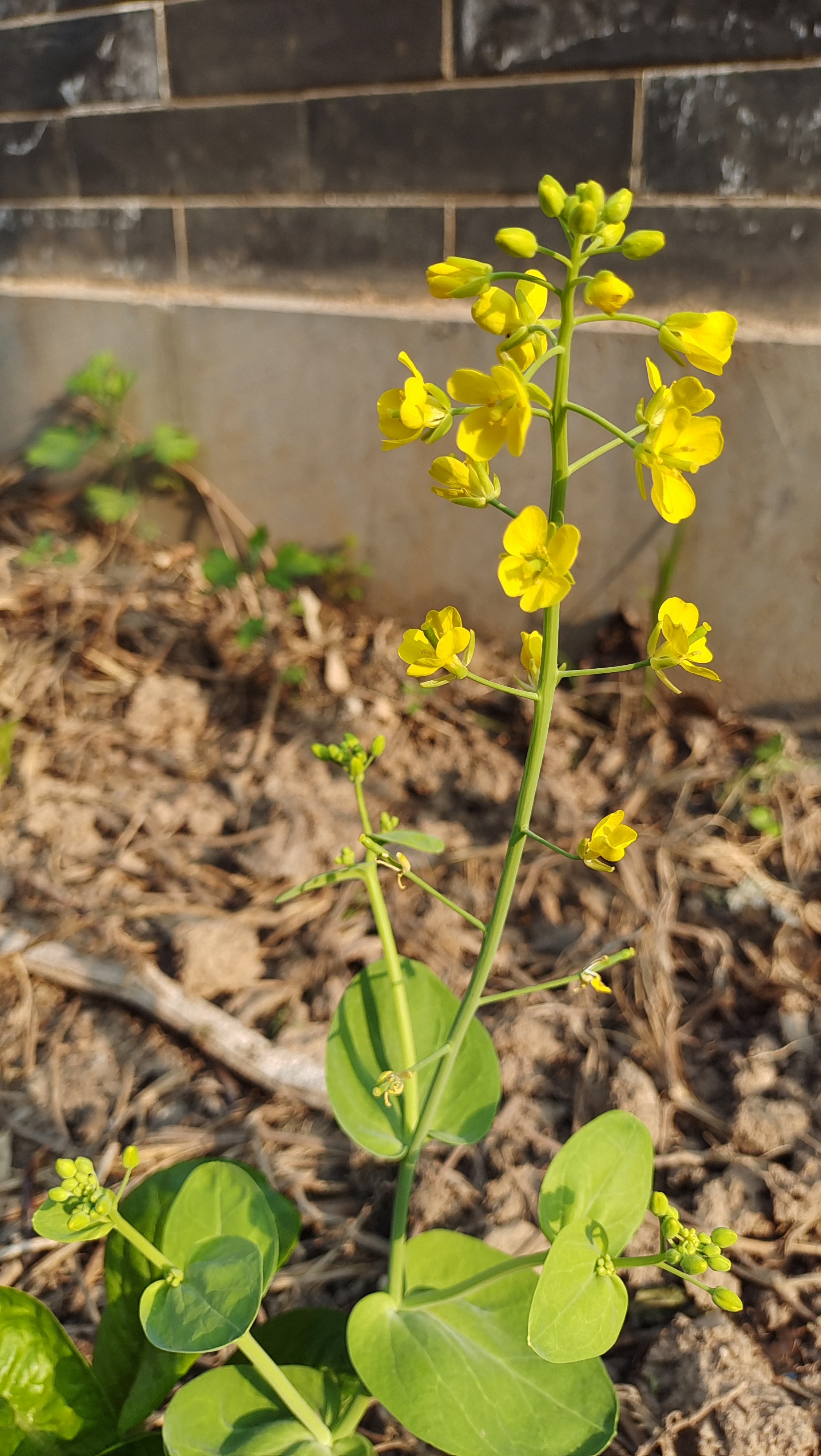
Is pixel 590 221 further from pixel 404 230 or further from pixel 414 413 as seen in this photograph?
pixel 404 230

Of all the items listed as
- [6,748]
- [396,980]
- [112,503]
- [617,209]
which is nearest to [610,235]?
[617,209]

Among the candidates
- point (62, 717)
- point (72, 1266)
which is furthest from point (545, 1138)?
point (62, 717)

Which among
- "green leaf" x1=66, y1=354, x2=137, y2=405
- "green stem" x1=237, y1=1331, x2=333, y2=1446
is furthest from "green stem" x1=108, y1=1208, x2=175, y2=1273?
"green leaf" x1=66, y1=354, x2=137, y2=405

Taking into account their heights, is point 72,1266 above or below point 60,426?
below

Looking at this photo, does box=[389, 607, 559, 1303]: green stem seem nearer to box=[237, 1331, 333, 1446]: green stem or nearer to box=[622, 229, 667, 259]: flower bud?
box=[237, 1331, 333, 1446]: green stem

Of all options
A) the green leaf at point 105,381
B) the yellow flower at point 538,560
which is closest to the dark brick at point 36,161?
the green leaf at point 105,381

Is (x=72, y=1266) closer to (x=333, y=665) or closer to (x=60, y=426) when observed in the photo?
(x=333, y=665)

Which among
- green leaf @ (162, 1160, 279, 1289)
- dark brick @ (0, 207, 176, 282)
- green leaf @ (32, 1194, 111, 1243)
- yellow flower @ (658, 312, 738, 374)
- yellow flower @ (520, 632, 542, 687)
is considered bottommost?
green leaf @ (162, 1160, 279, 1289)
